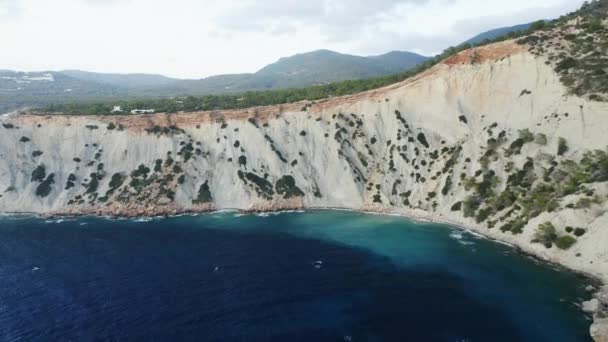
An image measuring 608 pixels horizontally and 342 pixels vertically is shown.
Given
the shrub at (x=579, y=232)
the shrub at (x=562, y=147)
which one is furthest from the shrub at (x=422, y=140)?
the shrub at (x=579, y=232)

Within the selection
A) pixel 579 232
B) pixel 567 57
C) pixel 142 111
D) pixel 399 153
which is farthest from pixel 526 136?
pixel 142 111

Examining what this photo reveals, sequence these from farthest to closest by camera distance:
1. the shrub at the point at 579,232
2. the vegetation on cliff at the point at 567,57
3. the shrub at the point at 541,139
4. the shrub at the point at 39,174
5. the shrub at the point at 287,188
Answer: the shrub at the point at 39,174, the shrub at the point at 287,188, the vegetation on cliff at the point at 567,57, the shrub at the point at 541,139, the shrub at the point at 579,232

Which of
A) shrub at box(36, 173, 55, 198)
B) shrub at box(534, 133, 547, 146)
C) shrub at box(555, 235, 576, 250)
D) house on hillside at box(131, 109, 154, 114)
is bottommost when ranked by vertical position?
shrub at box(555, 235, 576, 250)

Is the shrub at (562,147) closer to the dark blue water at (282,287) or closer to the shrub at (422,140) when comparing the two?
the dark blue water at (282,287)

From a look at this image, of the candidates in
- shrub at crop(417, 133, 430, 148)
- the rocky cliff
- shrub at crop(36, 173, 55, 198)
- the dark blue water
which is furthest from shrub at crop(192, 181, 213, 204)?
shrub at crop(417, 133, 430, 148)

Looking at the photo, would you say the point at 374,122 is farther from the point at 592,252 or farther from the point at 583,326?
the point at 583,326

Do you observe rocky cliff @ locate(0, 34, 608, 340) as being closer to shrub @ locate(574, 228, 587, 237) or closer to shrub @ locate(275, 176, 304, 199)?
shrub @ locate(574, 228, 587, 237)
